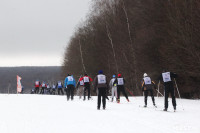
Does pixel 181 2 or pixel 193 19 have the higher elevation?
pixel 181 2

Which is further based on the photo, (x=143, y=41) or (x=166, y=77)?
(x=143, y=41)

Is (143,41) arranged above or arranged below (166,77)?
above

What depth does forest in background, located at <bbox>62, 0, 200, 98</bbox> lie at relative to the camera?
71.8ft

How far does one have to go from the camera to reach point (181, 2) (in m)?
23.1

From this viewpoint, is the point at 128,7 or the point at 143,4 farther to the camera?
the point at 128,7

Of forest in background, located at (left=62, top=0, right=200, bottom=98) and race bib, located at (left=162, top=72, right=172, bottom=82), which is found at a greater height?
forest in background, located at (left=62, top=0, right=200, bottom=98)

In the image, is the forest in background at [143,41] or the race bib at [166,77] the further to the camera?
the forest in background at [143,41]

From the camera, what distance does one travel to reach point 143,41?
30.0 m

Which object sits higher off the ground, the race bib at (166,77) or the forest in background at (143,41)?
the forest in background at (143,41)

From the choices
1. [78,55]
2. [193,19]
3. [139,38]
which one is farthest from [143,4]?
[78,55]

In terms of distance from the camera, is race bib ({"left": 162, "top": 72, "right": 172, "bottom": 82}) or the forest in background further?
the forest in background

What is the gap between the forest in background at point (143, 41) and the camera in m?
21.9

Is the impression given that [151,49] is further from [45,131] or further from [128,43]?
[45,131]

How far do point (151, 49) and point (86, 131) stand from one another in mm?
21677
